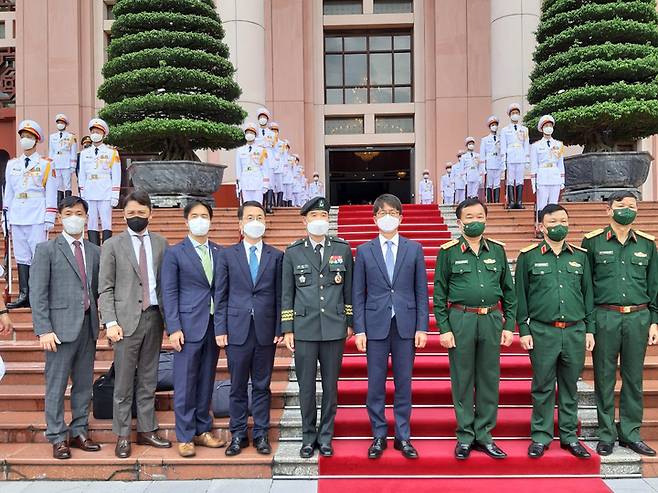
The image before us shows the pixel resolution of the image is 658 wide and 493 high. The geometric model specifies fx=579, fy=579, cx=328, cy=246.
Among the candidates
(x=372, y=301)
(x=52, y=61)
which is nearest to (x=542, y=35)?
(x=372, y=301)

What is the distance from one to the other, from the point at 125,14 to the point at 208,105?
2.21 metres

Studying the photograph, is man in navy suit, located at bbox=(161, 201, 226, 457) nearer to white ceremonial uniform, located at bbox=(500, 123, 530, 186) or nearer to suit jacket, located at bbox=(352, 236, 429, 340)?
suit jacket, located at bbox=(352, 236, 429, 340)

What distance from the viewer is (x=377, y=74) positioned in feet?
63.8

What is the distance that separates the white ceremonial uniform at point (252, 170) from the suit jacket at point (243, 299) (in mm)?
5792

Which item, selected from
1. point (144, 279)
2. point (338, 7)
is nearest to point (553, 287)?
point (144, 279)

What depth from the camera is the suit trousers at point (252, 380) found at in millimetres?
4145

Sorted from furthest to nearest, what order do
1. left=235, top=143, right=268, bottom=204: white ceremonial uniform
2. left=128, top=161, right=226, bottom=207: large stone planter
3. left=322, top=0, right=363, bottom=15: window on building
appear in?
left=322, top=0, right=363, bottom=15: window on building → left=235, top=143, right=268, bottom=204: white ceremonial uniform → left=128, top=161, right=226, bottom=207: large stone planter

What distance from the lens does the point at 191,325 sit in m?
4.18

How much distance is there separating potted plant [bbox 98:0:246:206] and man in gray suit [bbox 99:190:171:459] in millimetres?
5455

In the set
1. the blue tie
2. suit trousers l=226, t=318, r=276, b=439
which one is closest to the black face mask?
the blue tie

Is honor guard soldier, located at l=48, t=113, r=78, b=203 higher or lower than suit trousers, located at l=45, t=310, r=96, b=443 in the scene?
higher

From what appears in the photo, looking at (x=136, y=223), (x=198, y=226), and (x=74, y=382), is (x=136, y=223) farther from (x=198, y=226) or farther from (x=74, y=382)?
(x=74, y=382)

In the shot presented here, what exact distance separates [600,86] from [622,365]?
707 centimetres

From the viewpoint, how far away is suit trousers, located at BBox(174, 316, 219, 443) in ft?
13.7
